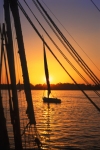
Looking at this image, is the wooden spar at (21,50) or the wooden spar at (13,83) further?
the wooden spar at (13,83)

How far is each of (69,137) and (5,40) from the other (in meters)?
44.8

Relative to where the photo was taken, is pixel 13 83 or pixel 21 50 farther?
pixel 21 50

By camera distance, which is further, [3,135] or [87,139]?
[87,139]

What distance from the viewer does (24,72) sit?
485 inches

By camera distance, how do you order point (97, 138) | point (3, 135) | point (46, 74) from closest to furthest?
point (3, 135) → point (97, 138) → point (46, 74)

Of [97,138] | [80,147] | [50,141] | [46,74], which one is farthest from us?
[46,74]

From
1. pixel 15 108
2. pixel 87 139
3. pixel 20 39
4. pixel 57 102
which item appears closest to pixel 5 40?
pixel 20 39

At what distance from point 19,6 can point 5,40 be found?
1564 mm

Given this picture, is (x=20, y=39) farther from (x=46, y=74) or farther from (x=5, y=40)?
(x=46, y=74)

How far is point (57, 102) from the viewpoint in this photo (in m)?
160

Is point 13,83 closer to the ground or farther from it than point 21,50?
closer to the ground

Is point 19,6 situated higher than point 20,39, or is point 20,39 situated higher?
point 19,6

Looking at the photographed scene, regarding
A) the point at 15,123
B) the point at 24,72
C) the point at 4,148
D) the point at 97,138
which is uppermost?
the point at 24,72

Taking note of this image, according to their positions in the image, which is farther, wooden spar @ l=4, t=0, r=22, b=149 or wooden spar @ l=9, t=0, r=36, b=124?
wooden spar @ l=4, t=0, r=22, b=149
